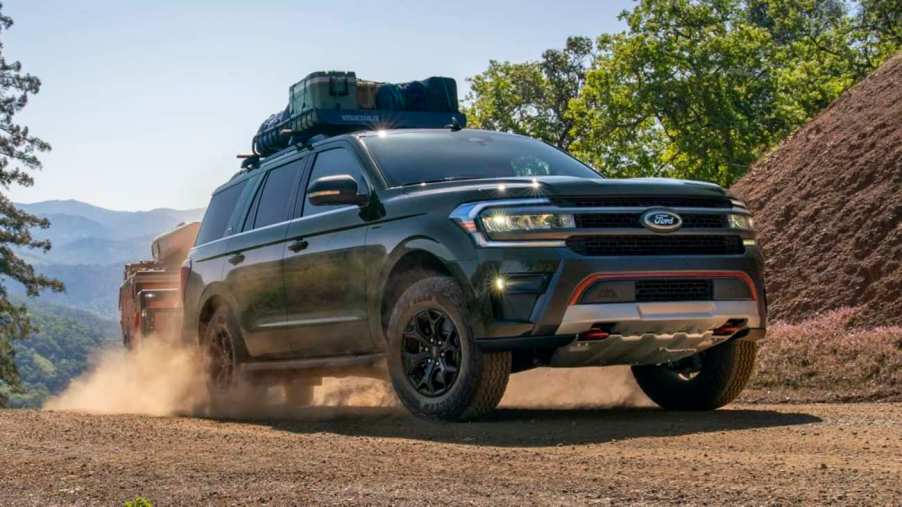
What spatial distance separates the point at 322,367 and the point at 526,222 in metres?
2.43

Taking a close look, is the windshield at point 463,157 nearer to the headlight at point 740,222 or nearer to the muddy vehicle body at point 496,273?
the muddy vehicle body at point 496,273

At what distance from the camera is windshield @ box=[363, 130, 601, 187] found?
29.1 feet

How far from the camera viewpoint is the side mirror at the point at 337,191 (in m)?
8.57

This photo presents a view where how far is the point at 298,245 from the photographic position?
950 centimetres

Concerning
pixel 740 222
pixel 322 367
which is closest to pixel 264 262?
pixel 322 367

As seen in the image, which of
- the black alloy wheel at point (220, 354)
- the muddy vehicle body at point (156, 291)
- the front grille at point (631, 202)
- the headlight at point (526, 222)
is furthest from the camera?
the muddy vehicle body at point (156, 291)

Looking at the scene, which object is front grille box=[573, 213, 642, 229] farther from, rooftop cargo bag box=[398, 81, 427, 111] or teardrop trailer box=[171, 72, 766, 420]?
rooftop cargo bag box=[398, 81, 427, 111]

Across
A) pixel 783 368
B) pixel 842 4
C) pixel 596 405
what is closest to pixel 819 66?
pixel 842 4

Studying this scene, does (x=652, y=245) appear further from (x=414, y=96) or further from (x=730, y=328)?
(x=414, y=96)

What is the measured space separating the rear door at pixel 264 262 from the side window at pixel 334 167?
259mm

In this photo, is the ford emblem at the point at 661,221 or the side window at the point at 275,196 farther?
the side window at the point at 275,196

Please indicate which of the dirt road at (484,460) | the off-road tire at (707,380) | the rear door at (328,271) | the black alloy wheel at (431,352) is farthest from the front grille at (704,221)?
the rear door at (328,271)

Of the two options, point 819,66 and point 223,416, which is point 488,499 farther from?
point 819,66

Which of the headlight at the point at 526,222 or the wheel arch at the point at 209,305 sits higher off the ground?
the headlight at the point at 526,222
